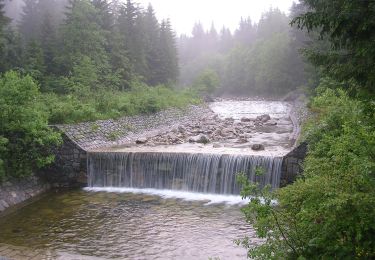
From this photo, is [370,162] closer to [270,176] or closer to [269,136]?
[270,176]

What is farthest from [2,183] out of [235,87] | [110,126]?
[235,87]

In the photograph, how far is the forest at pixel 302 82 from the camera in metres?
5.45

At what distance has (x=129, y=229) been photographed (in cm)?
1166

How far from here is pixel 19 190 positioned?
14.8 meters

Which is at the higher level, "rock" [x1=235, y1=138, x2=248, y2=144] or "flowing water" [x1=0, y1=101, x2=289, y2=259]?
"rock" [x1=235, y1=138, x2=248, y2=144]

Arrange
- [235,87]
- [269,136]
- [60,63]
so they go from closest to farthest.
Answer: [269,136], [60,63], [235,87]

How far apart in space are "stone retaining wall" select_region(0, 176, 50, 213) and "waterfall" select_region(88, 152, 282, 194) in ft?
6.88

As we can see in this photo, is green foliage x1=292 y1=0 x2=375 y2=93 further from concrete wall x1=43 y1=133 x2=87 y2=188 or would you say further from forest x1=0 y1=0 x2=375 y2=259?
concrete wall x1=43 y1=133 x2=87 y2=188

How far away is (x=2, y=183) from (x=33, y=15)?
54.5 m

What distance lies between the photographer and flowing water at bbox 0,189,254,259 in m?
10.1

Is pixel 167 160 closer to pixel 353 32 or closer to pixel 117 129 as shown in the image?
pixel 117 129

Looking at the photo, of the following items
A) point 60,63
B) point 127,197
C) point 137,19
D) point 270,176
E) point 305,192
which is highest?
point 137,19

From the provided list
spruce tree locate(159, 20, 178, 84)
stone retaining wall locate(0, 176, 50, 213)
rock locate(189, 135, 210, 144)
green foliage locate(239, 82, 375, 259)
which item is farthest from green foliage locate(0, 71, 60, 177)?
spruce tree locate(159, 20, 178, 84)

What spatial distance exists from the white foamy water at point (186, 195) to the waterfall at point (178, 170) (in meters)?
0.25
